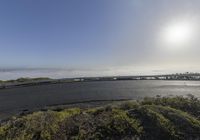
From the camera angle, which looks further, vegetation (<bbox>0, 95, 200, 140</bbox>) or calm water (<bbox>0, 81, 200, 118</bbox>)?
calm water (<bbox>0, 81, 200, 118</bbox>)

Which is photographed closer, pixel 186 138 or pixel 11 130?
pixel 186 138

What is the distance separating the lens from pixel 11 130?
12094 mm

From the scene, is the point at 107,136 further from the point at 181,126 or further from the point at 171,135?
the point at 181,126

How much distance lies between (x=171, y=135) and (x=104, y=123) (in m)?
3.24

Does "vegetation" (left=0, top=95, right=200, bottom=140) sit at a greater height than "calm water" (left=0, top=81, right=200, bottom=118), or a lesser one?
greater

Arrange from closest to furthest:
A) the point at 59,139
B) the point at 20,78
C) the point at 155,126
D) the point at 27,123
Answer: the point at 59,139, the point at 155,126, the point at 27,123, the point at 20,78

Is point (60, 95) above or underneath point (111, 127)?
underneath

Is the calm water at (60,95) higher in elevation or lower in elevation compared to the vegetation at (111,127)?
lower

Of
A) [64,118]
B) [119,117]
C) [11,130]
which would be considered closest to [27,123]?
[11,130]

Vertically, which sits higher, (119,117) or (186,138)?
(119,117)

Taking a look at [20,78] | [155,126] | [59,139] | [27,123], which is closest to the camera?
[59,139]

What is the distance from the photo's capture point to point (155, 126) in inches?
467

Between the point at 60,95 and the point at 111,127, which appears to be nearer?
the point at 111,127

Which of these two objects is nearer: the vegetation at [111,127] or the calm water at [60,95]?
the vegetation at [111,127]
